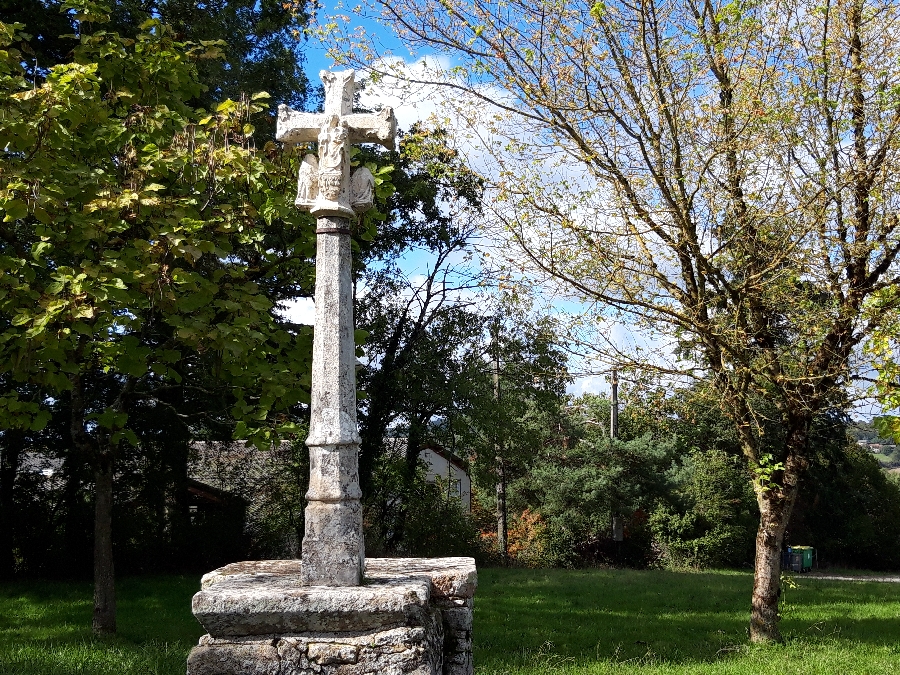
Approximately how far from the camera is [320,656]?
12.3 feet

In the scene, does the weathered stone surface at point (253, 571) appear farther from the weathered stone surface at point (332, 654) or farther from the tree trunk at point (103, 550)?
the tree trunk at point (103, 550)

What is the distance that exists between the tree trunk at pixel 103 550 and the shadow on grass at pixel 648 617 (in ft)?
14.2

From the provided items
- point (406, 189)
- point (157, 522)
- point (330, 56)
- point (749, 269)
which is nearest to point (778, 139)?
point (749, 269)

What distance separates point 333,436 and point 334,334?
0.59 m

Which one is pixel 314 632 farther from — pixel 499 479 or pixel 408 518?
pixel 499 479

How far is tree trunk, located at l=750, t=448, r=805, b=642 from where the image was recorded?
29.9 ft

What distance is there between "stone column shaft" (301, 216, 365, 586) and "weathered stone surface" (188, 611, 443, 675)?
456 millimetres

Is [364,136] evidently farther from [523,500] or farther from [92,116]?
[523,500]

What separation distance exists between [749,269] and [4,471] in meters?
14.3

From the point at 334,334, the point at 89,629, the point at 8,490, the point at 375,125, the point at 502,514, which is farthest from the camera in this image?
the point at 502,514

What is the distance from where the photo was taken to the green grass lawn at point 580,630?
789 cm

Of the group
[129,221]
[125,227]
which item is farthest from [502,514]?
[125,227]

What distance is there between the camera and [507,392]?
22.4 m

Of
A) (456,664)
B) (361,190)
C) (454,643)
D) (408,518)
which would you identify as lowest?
(408,518)
